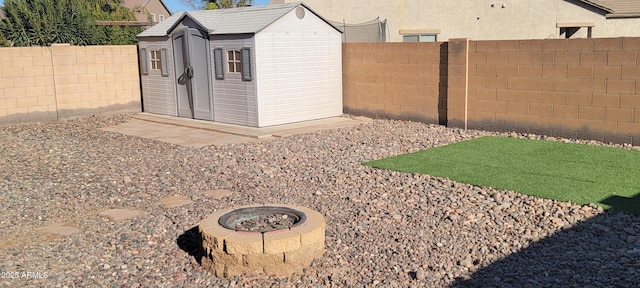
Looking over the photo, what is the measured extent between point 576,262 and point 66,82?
13.1 metres

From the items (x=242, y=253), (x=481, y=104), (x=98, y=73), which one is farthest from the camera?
(x=98, y=73)

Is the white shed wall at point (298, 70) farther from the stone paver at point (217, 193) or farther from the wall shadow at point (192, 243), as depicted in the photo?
the wall shadow at point (192, 243)

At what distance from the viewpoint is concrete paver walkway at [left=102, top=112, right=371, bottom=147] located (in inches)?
477

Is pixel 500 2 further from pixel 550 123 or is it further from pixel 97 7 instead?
pixel 97 7

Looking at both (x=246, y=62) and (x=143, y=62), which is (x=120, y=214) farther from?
(x=143, y=62)

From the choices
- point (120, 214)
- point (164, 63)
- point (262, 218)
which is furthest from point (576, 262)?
point (164, 63)

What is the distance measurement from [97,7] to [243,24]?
1972 centimetres

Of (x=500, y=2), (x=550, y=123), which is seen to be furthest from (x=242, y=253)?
(x=500, y=2)

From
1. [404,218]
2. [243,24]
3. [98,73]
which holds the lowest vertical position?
[404,218]

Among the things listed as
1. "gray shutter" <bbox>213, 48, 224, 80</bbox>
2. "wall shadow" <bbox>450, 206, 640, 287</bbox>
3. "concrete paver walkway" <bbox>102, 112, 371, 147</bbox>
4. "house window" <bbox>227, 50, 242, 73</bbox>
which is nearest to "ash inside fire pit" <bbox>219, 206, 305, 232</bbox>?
"wall shadow" <bbox>450, 206, 640, 287</bbox>

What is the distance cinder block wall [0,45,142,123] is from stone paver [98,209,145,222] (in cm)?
878

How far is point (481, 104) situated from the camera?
12500 mm

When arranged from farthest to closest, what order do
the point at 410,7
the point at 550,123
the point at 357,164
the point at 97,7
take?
the point at 97,7 → the point at 410,7 → the point at 550,123 → the point at 357,164

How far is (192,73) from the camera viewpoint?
47.7ft
